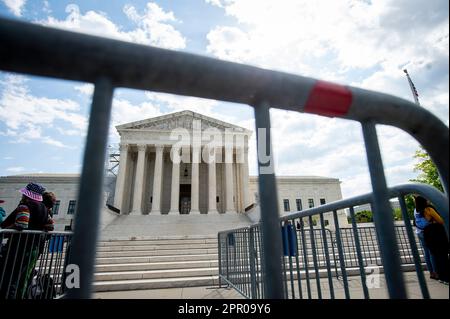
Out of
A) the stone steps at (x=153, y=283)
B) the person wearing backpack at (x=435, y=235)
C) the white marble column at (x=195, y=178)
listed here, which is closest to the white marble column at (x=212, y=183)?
the white marble column at (x=195, y=178)

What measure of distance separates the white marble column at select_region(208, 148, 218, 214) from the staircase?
14533mm

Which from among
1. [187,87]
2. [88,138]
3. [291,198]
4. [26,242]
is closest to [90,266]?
[88,138]

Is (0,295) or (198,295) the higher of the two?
(0,295)

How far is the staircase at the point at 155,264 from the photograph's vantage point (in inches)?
254

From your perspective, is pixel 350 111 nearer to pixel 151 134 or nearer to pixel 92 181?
pixel 92 181

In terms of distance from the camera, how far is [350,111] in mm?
968

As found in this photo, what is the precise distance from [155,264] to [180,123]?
23087 millimetres

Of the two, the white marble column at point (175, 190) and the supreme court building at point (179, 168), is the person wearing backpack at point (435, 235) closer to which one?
the supreme court building at point (179, 168)

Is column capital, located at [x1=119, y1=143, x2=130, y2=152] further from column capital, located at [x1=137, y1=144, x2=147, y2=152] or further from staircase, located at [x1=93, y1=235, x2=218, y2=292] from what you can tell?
staircase, located at [x1=93, y1=235, x2=218, y2=292]

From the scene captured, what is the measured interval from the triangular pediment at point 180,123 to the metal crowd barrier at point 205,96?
28.7 meters

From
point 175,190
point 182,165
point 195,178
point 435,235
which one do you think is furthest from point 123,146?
point 435,235

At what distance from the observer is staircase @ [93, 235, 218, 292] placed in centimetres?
644

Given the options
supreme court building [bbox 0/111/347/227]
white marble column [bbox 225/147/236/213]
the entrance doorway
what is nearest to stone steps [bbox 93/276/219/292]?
supreme court building [bbox 0/111/347/227]

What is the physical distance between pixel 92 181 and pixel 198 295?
541 centimetres
